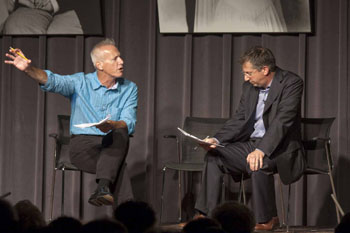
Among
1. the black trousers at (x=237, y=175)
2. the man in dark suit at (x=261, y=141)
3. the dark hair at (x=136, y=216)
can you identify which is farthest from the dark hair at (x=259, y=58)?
the dark hair at (x=136, y=216)

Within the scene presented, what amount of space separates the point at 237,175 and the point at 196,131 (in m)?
0.96

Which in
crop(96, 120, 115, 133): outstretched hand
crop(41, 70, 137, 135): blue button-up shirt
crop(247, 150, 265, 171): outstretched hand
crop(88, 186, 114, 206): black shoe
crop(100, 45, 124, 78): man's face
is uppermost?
crop(100, 45, 124, 78): man's face

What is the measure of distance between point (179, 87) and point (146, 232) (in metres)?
3.66

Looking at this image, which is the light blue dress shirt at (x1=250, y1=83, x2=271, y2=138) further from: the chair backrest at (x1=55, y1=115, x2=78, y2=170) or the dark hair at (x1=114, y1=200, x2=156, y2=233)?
the dark hair at (x1=114, y1=200, x2=156, y2=233)

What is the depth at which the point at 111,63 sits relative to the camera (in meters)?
4.43

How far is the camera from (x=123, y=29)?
554 cm

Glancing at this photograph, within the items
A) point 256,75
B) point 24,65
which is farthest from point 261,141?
point 24,65

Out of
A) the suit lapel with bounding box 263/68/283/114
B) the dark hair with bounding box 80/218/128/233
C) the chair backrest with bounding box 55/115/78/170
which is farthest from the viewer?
the chair backrest with bounding box 55/115/78/170

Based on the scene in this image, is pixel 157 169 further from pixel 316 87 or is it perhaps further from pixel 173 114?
pixel 316 87

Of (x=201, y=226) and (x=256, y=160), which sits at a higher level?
(x=256, y=160)

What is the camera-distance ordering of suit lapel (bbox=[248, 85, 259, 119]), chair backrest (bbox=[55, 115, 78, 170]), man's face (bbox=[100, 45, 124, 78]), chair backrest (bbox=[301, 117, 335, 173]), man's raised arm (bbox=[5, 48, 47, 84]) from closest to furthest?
man's raised arm (bbox=[5, 48, 47, 84])
suit lapel (bbox=[248, 85, 259, 119])
chair backrest (bbox=[301, 117, 335, 173])
man's face (bbox=[100, 45, 124, 78])
chair backrest (bbox=[55, 115, 78, 170])

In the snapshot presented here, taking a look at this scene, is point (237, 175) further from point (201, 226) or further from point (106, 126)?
point (201, 226)

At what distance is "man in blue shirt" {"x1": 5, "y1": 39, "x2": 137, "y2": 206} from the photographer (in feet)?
13.3

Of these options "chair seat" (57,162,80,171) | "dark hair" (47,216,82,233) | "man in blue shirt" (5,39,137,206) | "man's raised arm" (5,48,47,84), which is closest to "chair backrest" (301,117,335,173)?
"man in blue shirt" (5,39,137,206)
